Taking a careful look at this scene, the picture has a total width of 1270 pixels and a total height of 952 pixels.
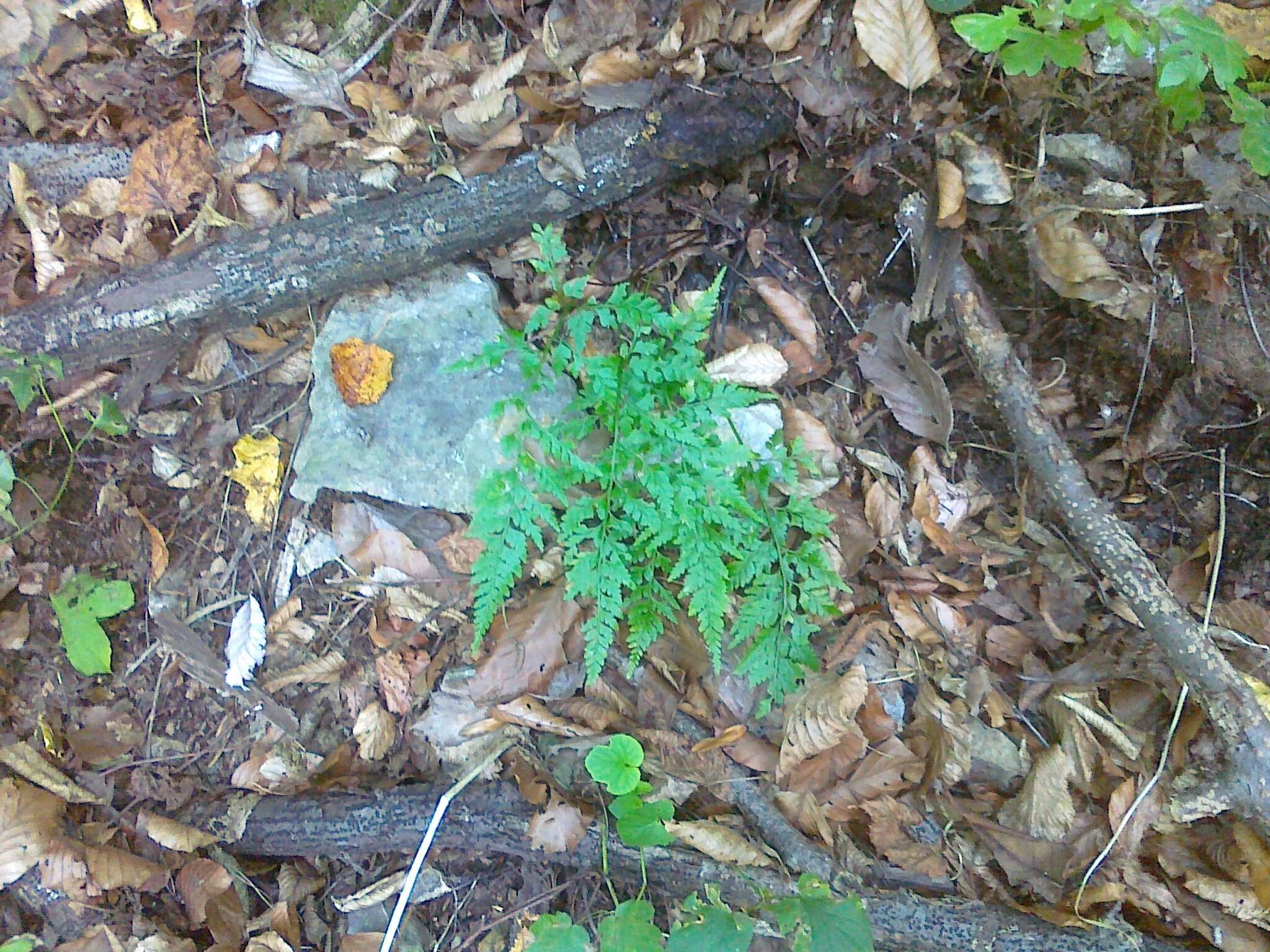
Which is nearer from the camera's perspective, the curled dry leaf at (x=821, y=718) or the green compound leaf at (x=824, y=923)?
the green compound leaf at (x=824, y=923)

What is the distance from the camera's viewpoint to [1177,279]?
2334 mm

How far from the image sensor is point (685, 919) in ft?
7.64

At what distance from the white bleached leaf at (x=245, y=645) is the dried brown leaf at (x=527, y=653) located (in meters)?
0.83

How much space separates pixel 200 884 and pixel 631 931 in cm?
155

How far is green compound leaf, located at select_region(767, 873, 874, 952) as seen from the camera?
6.38 ft

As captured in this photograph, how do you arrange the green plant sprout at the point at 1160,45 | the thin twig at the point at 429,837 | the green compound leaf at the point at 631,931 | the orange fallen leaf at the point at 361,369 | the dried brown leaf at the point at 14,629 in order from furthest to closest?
1. the dried brown leaf at the point at 14,629
2. the orange fallen leaf at the point at 361,369
3. the thin twig at the point at 429,837
4. the green compound leaf at the point at 631,931
5. the green plant sprout at the point at 1160,45

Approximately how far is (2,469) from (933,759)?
3257 millimetres

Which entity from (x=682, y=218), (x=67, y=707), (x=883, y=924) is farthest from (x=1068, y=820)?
(x=67, y=707)

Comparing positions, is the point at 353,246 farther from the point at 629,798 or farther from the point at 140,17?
the point at 629,798

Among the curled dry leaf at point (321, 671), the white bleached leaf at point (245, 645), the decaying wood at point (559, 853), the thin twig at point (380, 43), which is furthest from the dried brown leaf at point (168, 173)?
the decaying wood at point (559, 853)

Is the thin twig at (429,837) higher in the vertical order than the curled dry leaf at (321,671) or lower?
lower

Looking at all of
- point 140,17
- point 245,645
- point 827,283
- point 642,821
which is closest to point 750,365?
point 827,283

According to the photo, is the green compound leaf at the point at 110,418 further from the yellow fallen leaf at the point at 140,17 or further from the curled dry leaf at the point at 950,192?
the curled dry leaf at the point at 950,192

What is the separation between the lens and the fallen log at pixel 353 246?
254cm
